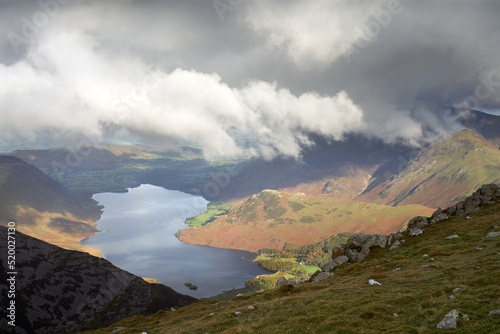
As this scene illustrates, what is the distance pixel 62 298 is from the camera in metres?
166

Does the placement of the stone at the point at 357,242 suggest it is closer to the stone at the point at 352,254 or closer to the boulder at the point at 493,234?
the stone at the point at 352,254

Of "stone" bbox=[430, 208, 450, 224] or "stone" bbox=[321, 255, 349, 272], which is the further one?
"stone" bbox=[430, 208, 450, 224]

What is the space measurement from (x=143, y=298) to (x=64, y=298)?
4841 cm

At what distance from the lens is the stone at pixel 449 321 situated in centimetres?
2004

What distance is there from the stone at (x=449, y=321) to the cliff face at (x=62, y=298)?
17039 centimetres

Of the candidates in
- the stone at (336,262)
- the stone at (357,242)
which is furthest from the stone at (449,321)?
the stone at (357,242)

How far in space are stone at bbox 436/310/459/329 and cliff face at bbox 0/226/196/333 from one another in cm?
17039

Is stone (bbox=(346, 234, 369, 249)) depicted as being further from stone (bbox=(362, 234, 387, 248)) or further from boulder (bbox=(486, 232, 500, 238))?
boulder (bbox=(486, 232, 500, 238))

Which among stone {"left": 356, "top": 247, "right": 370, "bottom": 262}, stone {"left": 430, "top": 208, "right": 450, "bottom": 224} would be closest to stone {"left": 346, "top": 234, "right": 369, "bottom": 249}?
stone {"left": 356, "top": 247, "right": 370, "bottom": 262}

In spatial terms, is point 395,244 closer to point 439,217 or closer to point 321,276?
point 321,276

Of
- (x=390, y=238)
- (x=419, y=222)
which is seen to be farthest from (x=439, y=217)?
(x=390, y=238)

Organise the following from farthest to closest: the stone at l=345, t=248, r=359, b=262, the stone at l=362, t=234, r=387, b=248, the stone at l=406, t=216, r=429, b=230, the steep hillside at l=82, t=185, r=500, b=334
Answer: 1. the stone at l=406, t=216, r=429, b=230
2. the stone at l=362, t=234, r=387, b=248
3. the stone at l=345, t=248, r=359, b=262
4. the steep hillside at l=82, t=185, r=500, b=334

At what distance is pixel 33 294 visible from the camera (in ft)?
517

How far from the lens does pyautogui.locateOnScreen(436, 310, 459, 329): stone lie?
2004cm
